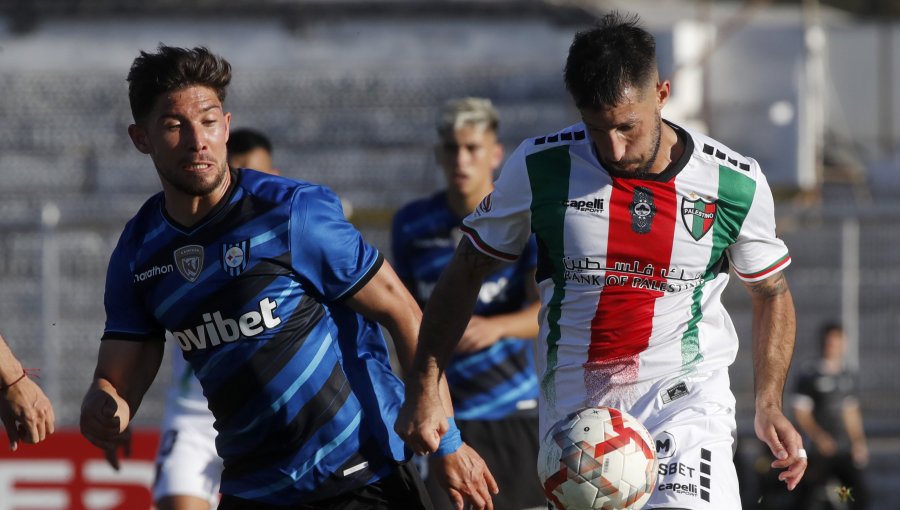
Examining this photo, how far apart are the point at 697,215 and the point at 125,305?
196cm

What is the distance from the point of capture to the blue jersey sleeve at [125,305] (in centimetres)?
450

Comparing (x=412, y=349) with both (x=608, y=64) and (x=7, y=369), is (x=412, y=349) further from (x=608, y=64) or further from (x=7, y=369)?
(x=7, y=369)

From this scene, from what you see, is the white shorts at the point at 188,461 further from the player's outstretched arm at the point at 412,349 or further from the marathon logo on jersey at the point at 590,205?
the marathon logo on jersey at the point at 590,205

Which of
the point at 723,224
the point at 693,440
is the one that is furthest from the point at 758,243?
the point at 693,440

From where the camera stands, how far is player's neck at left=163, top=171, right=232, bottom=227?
14.5 ft

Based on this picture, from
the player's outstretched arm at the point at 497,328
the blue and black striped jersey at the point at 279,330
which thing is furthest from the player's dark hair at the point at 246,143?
the blue and black striped jersey at the point at 279,330

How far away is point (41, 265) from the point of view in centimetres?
1077

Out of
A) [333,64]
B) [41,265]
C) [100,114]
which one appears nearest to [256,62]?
[333,64]

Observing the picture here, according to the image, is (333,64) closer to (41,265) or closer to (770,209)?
(41,265)

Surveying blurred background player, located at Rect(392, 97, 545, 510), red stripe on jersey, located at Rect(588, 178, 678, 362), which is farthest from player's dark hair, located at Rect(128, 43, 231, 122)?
blurred background player, located at Rect(392, 97, 545, 510)

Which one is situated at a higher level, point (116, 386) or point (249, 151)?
point (249, 151)

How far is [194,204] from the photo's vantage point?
4.44 metres

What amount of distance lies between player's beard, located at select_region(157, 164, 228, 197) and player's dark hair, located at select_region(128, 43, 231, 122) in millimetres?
288

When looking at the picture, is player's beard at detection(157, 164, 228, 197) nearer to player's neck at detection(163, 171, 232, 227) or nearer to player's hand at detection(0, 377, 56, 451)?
player's neck at detection(163, 171, 232, 227)
